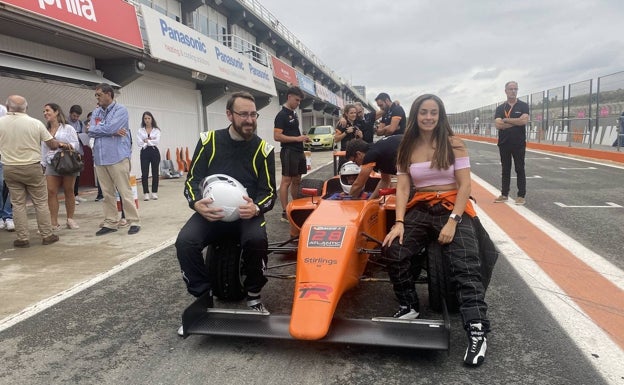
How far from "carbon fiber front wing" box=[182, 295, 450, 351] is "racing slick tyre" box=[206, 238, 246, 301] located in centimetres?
45

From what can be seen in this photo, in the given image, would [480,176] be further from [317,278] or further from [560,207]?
[317,278]

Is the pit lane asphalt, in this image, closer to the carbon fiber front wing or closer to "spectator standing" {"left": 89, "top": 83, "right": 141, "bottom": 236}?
the carbon fiber front wing

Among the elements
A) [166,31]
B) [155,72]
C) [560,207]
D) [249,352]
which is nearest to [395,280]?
[249,352]

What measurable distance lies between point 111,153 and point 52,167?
883mm

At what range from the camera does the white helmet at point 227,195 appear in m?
3.22

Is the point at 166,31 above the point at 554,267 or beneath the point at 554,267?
above

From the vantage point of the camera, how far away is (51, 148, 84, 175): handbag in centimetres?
622

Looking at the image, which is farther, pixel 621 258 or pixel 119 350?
pixel 621 258

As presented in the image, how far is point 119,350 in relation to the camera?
2885mm

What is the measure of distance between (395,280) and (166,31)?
11.5 m

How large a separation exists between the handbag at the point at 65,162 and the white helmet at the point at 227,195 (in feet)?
12.6

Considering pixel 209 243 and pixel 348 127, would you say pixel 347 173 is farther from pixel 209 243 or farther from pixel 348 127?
pixel 348 127

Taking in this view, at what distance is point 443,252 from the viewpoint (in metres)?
3.07

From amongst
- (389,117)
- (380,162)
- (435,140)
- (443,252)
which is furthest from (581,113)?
(443,252)
